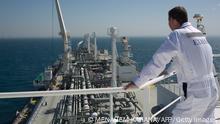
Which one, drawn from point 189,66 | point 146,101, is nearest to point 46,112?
point 146,101

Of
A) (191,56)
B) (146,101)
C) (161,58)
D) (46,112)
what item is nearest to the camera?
(161,58)

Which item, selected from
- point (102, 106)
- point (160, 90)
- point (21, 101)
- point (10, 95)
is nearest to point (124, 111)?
point (102, 106)

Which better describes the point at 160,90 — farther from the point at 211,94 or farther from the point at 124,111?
the point at 124,111

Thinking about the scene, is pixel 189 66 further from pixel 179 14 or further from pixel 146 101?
pixel 146 101

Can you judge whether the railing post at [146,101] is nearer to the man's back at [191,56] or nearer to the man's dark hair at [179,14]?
the man's back at [191,56]

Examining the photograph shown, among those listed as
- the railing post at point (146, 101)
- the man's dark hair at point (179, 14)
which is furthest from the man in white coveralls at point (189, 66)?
the railing post at point (146, 101)

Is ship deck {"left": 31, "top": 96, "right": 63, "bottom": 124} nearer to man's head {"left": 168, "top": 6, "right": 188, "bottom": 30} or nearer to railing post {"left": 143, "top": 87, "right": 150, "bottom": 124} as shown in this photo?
railing post {"left": 143, "top": 87, "right": 150, "bottom": 124}

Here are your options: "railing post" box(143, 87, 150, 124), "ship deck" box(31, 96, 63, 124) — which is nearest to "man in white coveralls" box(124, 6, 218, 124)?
"railing post" box(143, 87, 150, 124)

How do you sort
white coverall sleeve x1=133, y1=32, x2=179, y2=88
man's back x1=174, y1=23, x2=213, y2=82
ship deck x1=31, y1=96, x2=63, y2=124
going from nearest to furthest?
white coverall sleeve x1=133, y1=32, x2=179, y2=88 < man's back x1=174, y1=23, x2=213, y2=82 < ship deck x1=31, y1=96, x2=63, y2=124
